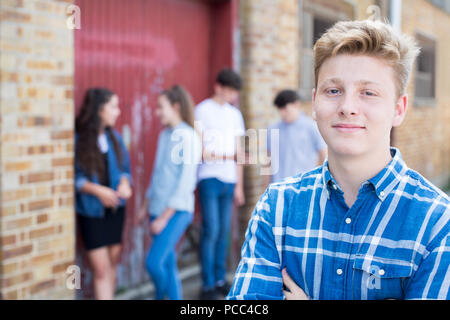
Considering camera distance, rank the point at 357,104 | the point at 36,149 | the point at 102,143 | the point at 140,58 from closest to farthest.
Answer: the point at 357,104 < the point at 36,149 < the point at 102,143 < the point at 140,58

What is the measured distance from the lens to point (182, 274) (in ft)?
16.7

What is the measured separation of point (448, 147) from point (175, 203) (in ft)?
37.8

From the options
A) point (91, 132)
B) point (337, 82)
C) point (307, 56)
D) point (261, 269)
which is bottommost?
point (261, 269)

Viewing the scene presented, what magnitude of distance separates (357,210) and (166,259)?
253 cm

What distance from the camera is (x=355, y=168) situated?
1585mm

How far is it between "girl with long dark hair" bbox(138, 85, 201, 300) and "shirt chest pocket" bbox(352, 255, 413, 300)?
2.43 meters

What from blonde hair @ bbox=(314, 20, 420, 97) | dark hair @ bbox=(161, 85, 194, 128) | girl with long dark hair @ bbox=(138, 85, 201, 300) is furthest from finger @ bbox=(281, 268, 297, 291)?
dark hair @ bbox=(161, 85, 194, 128)

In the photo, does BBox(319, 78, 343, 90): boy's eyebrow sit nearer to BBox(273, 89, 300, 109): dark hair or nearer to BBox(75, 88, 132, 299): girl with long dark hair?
BBox(75, 88, 132, 299): girl with long dark hair

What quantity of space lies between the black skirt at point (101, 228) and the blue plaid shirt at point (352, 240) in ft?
7.33

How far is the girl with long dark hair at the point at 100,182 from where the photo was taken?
366cm

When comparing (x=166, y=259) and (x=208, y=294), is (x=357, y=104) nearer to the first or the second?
(x=166, y=259)

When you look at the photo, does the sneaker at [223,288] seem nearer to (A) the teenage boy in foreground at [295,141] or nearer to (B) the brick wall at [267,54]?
(B) the brick wall at [267,54]

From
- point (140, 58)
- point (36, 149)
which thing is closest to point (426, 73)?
point (140, 58)

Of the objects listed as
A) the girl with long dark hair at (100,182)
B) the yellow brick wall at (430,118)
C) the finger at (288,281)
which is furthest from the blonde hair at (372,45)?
the yellow brick wall at (430,118)
